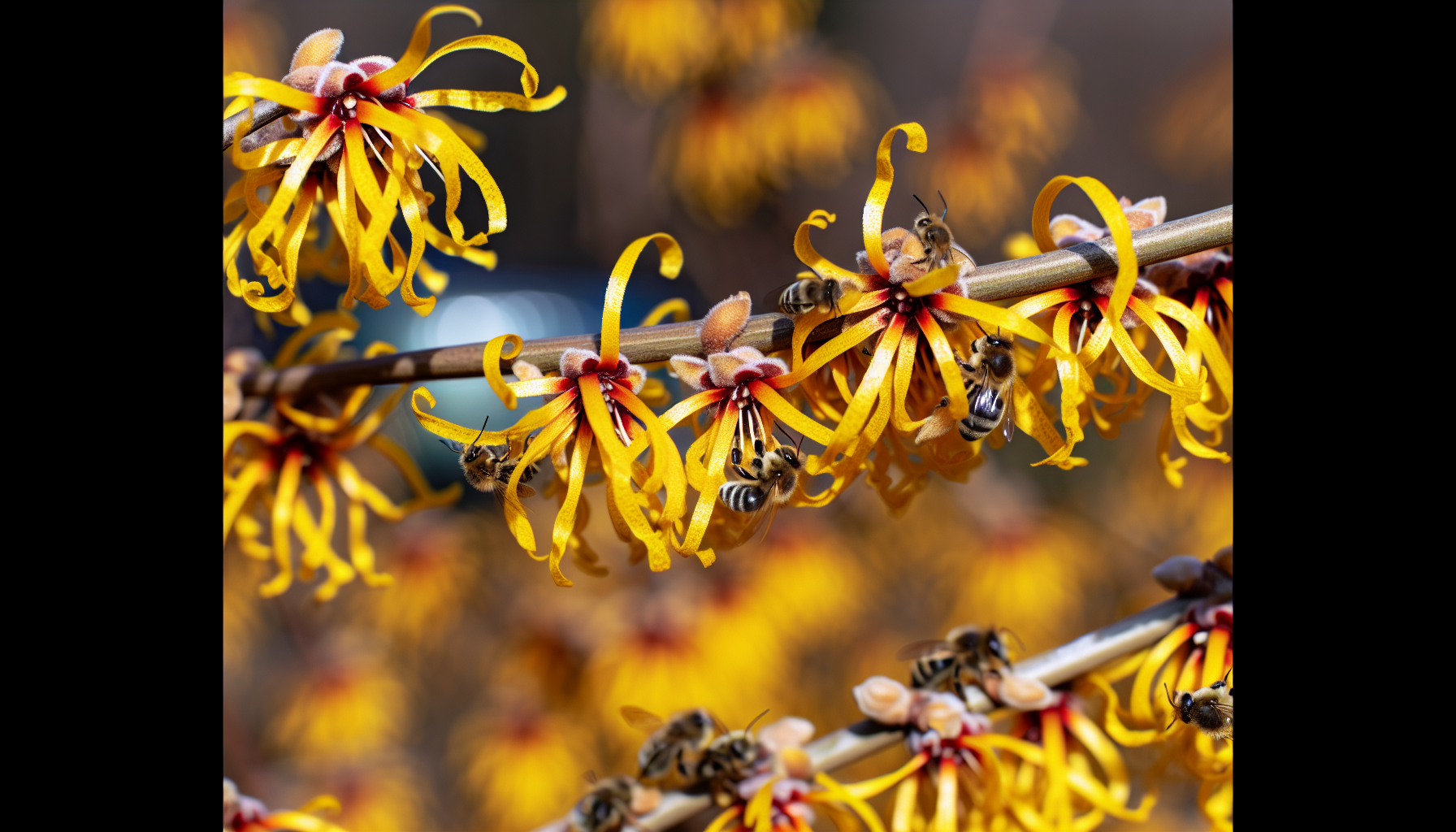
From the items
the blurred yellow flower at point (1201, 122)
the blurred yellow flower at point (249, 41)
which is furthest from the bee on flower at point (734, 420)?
the blurred yellow flower at point (1201, 122)

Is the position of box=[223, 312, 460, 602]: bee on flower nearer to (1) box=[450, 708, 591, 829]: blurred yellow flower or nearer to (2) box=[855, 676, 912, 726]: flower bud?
(2) box=[855, 676, 912, 726]: flower bud

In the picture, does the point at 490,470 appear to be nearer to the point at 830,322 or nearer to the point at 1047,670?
the point at 830,322

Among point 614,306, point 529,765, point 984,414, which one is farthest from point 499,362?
point 529,765

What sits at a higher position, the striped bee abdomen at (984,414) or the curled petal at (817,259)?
the curled petal at (817,259)

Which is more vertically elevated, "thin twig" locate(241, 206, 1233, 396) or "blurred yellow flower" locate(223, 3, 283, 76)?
"blurred yellow flower" locate(223, 3, 283, 76)

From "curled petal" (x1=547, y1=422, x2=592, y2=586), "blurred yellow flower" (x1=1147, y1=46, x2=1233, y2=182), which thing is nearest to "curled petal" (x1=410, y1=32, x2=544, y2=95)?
"curled petal" (x1=547, y1=422, x2=592, y2=586)

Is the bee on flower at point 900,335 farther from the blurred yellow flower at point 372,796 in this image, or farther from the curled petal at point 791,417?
the blurred yellow flower at point 372,796
